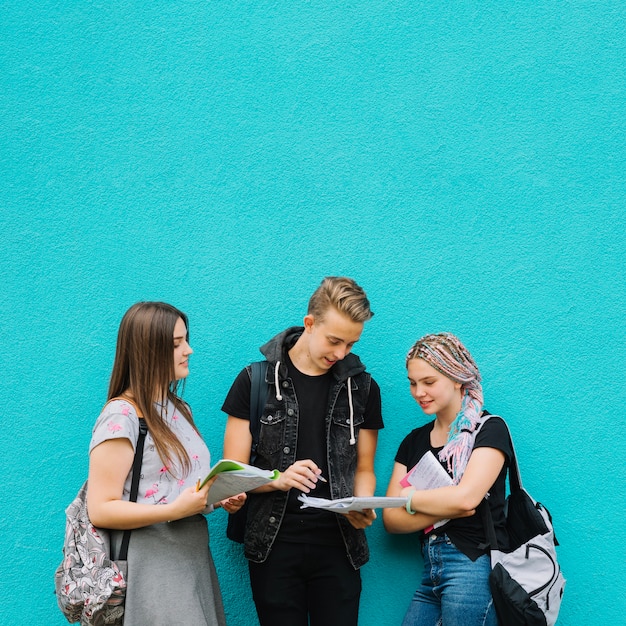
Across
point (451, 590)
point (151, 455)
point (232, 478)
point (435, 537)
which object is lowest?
point (451, 590)

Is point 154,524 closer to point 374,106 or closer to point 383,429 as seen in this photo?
point 383,429

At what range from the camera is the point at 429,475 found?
3.03m

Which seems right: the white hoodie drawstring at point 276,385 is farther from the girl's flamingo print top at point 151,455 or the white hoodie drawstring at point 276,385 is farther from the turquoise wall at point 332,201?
the turquoise wall at point 332,201

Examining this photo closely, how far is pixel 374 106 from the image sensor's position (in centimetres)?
363

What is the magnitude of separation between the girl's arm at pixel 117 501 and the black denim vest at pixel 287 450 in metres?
0.47

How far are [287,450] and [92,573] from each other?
86cm

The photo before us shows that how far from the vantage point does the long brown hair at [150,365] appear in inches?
107

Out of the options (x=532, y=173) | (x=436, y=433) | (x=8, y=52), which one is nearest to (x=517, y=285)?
(x=532, y=173)

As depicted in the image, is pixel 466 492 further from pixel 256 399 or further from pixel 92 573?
pixel 92 573

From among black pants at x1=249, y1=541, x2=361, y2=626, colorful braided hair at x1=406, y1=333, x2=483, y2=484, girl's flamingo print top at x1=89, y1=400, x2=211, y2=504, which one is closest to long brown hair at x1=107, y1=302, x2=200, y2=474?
girl's flamingo print top at x1=89, y1=400, x2=211, y2=504

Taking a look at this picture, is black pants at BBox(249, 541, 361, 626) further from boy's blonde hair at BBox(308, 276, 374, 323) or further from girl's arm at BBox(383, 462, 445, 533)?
boy's blonde hair at BBox(308, 276, 374, 323)

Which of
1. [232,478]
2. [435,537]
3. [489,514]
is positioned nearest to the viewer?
[232,478]

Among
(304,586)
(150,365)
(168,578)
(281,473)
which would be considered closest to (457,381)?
(281,473)

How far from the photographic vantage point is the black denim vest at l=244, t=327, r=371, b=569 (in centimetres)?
299
